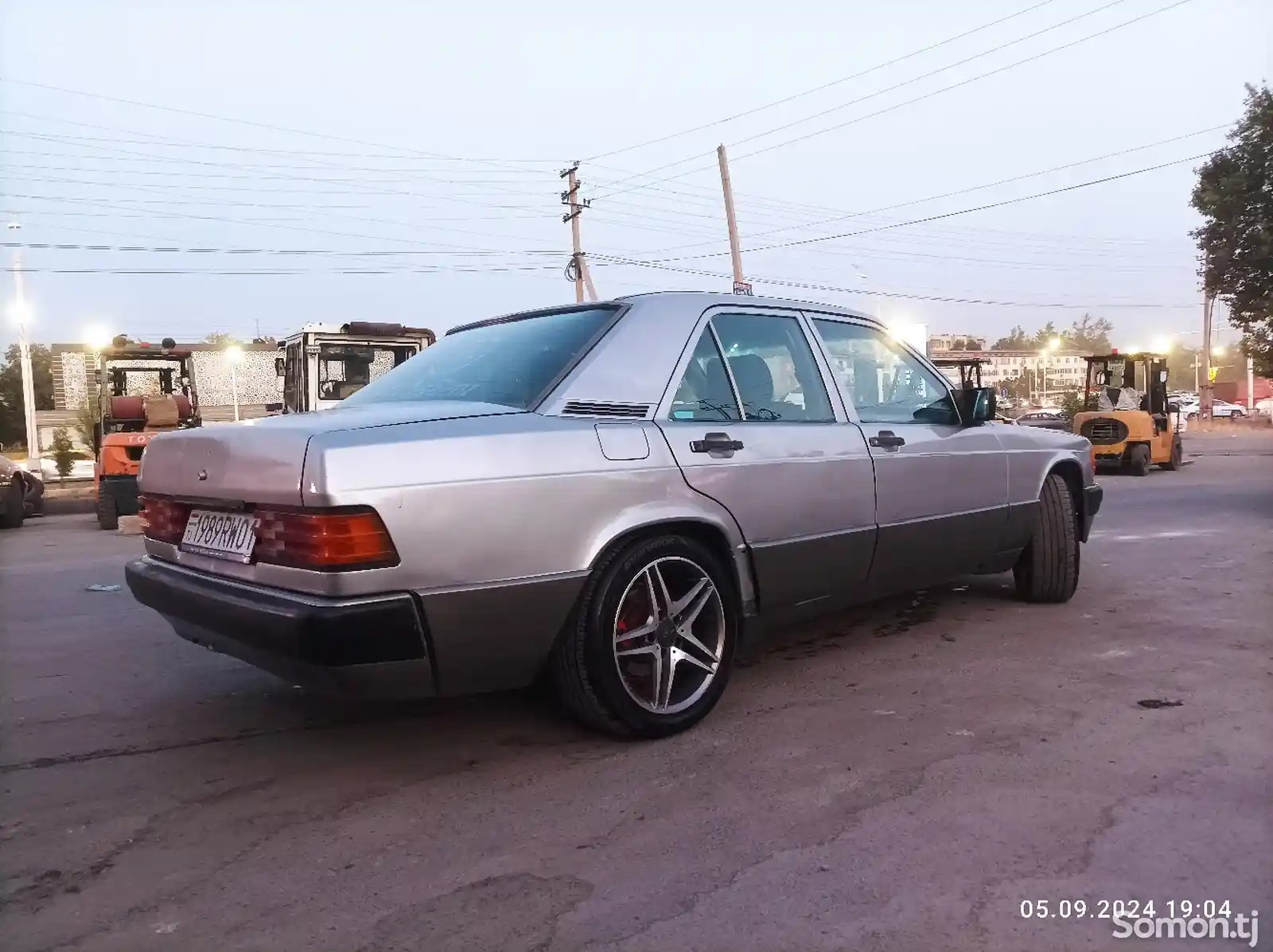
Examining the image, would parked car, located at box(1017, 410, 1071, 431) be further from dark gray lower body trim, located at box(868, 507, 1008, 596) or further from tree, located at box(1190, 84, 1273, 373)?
dark gray lower body trim, located at box(868, 507, 1008, 596)

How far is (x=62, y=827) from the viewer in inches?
102

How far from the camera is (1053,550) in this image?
16.3 feet

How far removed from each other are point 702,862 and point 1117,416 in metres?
17.5

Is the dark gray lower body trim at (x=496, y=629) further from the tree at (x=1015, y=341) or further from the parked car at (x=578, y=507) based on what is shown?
the tree at (x=1015, y=341)

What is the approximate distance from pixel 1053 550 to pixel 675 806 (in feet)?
10.6

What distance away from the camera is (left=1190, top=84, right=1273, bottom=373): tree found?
2636cm

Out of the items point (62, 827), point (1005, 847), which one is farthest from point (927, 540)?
point (62, 827)

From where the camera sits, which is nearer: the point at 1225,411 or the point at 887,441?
the point at 887,441

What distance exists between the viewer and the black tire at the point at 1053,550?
494 centimetres

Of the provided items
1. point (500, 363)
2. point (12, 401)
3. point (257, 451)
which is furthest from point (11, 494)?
point (12, 401)

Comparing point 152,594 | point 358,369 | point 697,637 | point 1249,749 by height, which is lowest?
point 1249,749

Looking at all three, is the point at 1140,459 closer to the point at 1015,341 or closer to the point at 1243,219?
the point at 1243,219

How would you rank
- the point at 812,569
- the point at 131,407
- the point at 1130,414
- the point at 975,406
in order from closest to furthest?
the point at 812,569, the point at 975,406, the point at 131,407, the point at 1130,414

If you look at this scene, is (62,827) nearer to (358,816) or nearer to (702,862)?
(358,816)
